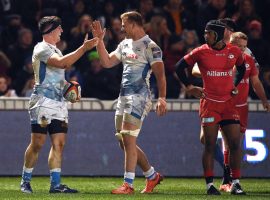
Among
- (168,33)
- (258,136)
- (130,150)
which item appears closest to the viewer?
(130,150)

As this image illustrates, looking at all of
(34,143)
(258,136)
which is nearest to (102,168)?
(258,136)

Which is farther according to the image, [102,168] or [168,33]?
[168,33]

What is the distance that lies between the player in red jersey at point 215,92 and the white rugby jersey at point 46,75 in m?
1.59

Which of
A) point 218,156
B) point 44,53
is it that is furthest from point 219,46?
point 218,156

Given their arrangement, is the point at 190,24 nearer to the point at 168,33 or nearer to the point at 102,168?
the point at 168,33

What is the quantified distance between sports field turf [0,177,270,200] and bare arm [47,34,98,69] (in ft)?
5.34

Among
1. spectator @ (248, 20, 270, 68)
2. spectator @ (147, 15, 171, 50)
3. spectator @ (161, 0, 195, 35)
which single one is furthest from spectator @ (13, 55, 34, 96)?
spectator @ (248, 20, 270, 68)

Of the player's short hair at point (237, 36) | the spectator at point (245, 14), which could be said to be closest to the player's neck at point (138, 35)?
the player's short hair at point (237, 36)

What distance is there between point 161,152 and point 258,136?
1.59 m

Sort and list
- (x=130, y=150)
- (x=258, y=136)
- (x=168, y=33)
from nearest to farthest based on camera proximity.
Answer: (x=130, y=150)
(x=258, y=136)
(x=168, y=33)

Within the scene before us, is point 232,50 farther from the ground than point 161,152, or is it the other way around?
point 232,50

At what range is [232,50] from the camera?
14.8 metres

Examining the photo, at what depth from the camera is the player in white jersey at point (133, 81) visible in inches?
575

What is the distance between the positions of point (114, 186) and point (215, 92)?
2.62 m
